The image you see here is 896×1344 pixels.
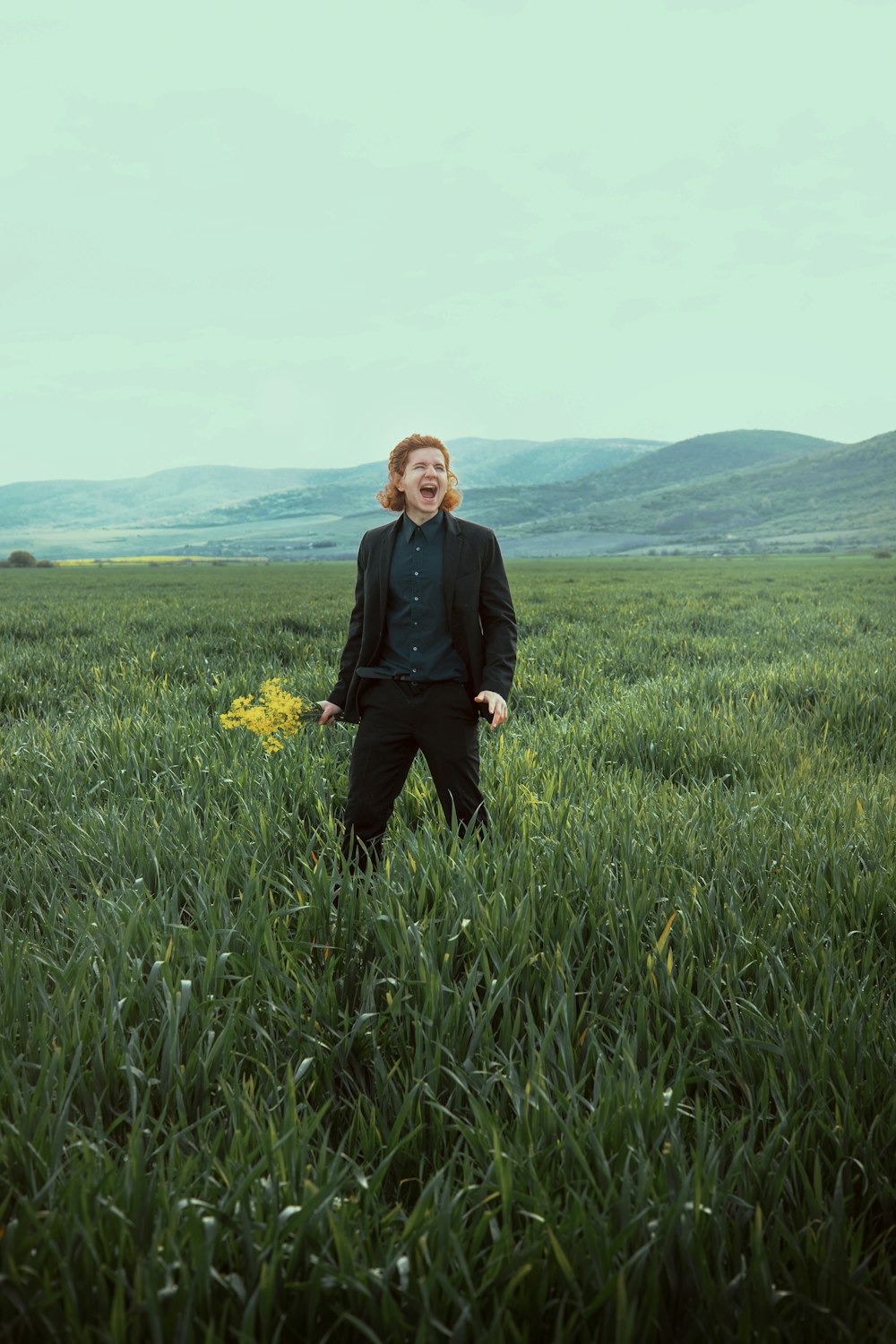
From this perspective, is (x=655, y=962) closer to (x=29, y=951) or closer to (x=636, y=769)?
(x=29, y=951)

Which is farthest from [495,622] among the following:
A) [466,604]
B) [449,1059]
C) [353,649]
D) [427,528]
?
[449,1059]

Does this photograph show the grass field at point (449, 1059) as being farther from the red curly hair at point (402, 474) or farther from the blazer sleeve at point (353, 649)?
the red curly hair at point (402, 474)

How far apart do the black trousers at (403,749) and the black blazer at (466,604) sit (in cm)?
11

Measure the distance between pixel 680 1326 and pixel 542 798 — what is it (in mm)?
2830

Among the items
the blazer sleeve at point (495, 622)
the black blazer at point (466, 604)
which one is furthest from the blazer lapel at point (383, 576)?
the blazer sleeve at point (495, 622)

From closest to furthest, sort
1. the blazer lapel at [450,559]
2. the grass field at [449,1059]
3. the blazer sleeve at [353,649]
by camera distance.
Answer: the grass field at [449,1059] → the blazer lapel at [450,559] → the blazer sleeve at [353,649]

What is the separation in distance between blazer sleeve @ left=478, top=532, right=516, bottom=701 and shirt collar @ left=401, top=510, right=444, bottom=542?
23cm

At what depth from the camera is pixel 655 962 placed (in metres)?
2.43

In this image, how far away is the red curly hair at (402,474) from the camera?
11.1 feet

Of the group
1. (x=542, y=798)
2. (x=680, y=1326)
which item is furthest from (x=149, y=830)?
(x=680, y=1326)

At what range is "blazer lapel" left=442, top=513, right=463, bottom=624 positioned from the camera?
11.0 feet

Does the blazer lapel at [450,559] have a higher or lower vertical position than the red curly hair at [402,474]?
lower

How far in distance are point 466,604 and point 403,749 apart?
2.24ft

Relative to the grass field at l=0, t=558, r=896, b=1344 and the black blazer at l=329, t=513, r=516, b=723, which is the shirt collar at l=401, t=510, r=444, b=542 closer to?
the black blazer at l=329, t=513, r=516, b=723
